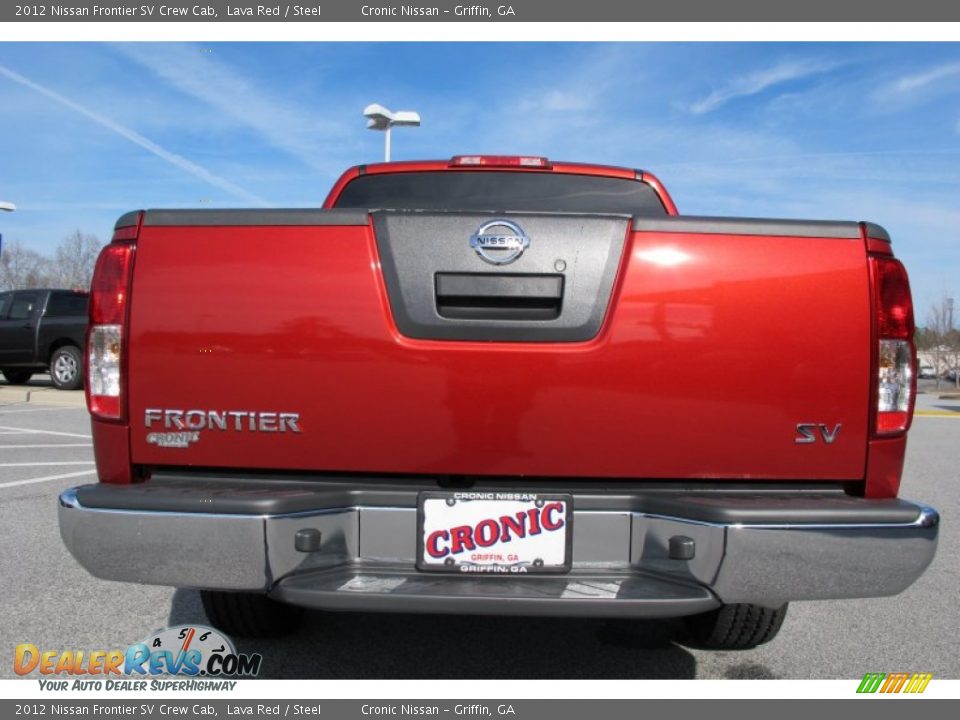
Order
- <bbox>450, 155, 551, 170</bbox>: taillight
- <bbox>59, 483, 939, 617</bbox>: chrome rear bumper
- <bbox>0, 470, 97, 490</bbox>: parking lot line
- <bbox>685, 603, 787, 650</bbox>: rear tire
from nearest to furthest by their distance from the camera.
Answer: <bbox>59, 483, 939, 617</bbox>: chrome rear bumper → <bbox>685, 603, 787, 650</bbox>: rear tire → <bbox>450, 155, 551, 170</bbox>: taillight → <bbox>0, 470, 97, 490</bbox>: parking lot line

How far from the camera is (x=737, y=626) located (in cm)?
302

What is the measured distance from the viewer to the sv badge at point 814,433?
Result: 7.52ft

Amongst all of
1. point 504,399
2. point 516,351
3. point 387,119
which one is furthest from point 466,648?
point 387,119

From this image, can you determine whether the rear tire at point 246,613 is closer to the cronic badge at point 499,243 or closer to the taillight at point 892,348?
the cronic badge at point 499,243

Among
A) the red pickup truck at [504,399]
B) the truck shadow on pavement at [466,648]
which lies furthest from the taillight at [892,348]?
the truck shadow on pavement at [466,648]

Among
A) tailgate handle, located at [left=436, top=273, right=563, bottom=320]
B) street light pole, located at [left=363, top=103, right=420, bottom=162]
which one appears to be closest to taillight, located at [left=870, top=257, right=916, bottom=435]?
tailgate handle, located at [left=436, top=273, right=563, bottom=320]

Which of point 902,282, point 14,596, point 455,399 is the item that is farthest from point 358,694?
point 902,282

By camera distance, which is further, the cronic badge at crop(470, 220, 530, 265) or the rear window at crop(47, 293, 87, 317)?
the rear window at crop(47, 293, 87, 317)

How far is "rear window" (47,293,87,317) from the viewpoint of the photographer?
49.3 ft

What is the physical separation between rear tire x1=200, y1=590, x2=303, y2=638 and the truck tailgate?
85 centimetres

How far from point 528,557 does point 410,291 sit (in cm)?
86

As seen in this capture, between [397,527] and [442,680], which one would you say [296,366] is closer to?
[397,527]

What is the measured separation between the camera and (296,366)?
2289 millimetres
